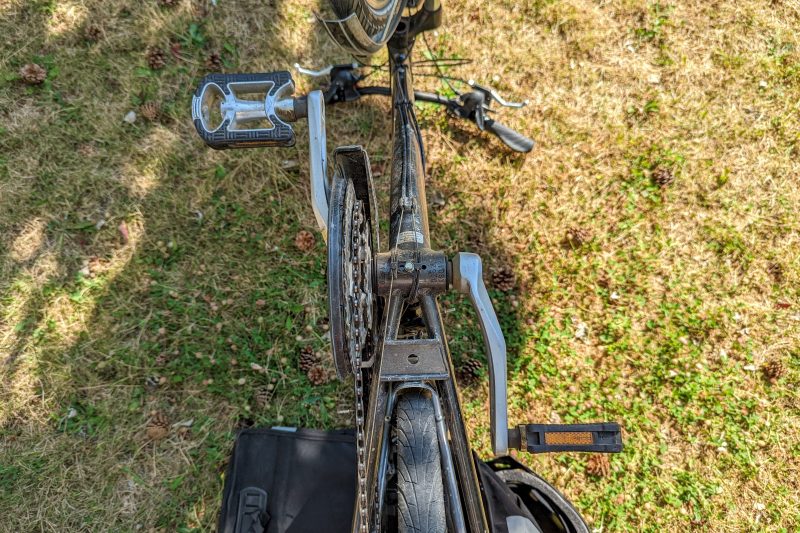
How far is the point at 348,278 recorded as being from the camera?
135cm

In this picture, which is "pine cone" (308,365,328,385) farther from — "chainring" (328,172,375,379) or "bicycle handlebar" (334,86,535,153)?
"bicycle handlebar" (334,86,535,153)

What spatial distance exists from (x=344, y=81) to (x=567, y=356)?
2.03m

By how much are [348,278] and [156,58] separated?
2612 mm

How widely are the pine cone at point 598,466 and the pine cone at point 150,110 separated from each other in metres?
3.23

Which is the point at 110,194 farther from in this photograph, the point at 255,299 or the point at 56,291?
the point at 255,299

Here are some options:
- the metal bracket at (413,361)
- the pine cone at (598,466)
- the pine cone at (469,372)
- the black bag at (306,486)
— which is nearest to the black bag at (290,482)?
the black bag at (306,486)

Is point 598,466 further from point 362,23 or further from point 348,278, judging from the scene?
point 362,23

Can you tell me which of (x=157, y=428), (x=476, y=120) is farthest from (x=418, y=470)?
(x=476, y=120)

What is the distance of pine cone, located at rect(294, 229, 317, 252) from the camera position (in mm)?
2750

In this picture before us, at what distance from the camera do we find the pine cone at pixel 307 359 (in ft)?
8.43

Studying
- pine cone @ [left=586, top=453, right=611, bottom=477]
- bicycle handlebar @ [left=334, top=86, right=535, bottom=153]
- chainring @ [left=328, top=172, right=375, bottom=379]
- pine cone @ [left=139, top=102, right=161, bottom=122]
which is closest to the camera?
chainring @ [left=328, top=172, right=375, bottom=379]

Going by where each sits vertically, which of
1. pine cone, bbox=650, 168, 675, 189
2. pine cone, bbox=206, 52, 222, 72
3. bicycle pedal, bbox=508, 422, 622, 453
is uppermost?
pine cone, bbox=206, 52, 222, 72

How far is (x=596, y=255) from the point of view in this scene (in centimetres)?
276

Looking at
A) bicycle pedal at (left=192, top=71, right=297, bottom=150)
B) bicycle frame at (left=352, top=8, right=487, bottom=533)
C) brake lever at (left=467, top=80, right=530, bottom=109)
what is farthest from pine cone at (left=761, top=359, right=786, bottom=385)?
bicycle pedal at (left=192, top=71, right=297, bottom=150)
